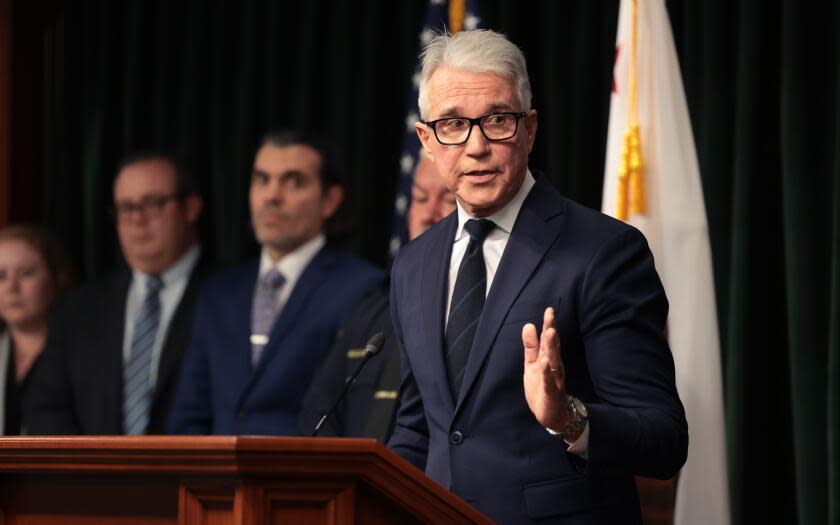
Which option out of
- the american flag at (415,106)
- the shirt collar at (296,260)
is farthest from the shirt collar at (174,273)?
the american flag at (415,106)

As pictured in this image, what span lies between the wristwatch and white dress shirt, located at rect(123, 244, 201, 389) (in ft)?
10.4

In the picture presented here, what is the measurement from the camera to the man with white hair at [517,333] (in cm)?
227

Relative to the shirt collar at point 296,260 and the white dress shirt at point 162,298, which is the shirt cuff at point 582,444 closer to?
the shirt collar at point 296,260

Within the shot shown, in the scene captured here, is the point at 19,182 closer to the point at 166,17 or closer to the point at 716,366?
the point at 166,17

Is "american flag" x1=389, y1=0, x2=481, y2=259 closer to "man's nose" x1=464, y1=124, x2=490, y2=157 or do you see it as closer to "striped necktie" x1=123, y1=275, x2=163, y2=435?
"striped necktie" x1=123, y1=275, x2=163, y2=435

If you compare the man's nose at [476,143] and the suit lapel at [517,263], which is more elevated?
the man's nose at [476,143]

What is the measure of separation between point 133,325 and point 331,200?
39.1 inches

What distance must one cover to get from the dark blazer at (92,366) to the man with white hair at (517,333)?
2551mm

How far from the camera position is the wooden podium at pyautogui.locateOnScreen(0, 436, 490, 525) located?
1.86m

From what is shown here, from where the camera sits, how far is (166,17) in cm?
626

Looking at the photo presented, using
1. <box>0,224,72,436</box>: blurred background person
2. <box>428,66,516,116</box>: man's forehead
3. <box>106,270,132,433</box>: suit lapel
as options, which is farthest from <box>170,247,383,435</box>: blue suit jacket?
<box>428,66,516,116</box>: man's forehead

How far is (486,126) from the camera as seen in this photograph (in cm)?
252

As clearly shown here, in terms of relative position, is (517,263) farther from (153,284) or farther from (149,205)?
(149,205)

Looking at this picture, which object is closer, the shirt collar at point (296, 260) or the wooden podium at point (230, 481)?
the wooden podium at point (230, 481)
